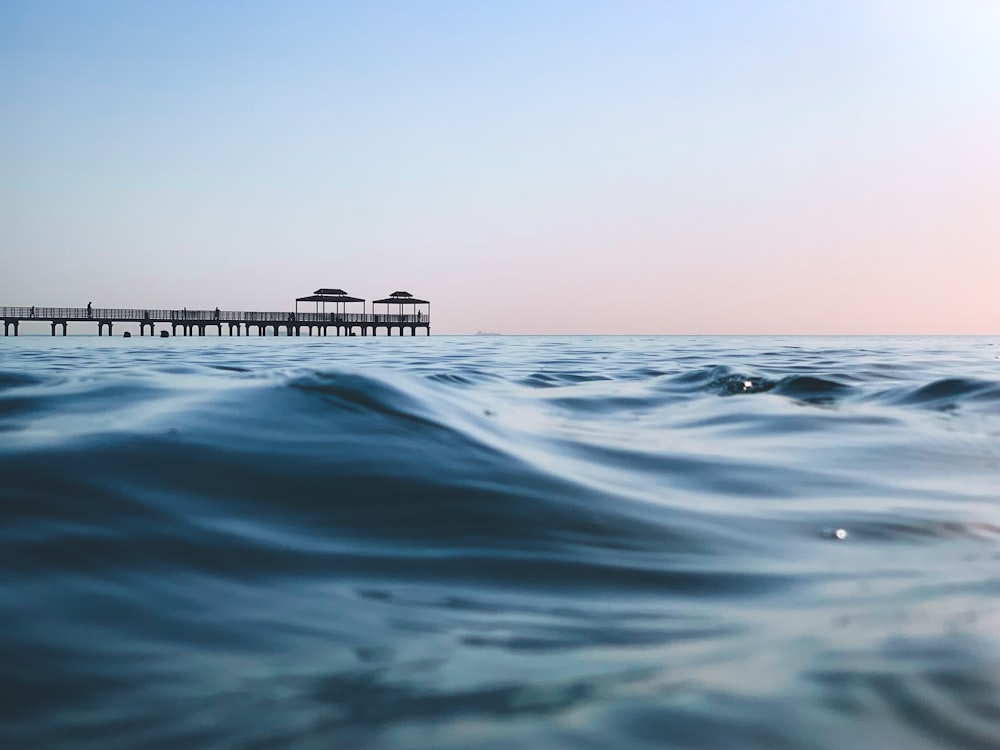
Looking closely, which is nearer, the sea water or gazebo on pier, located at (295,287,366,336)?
the sea water

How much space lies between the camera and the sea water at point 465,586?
5.19 ft

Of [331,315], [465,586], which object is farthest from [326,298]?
[465,586]

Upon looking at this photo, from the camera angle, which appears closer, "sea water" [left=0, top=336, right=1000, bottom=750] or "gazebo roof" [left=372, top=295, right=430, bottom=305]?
"sea water" [left=0, top=336, right=1000, bottom=750]

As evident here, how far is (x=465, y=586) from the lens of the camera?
A: 7.89 ft

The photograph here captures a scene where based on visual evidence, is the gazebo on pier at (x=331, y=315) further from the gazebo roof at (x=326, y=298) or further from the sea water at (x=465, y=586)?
the sea water at (x=465, y=586)

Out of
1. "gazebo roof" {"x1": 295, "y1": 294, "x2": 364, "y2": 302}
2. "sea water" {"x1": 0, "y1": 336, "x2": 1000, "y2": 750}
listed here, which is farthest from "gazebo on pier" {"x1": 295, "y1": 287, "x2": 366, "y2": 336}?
"sea water" {"x1": 0, "y1": 336, "x2": 1000, "y2": 750}

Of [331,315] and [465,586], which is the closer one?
[465,586]

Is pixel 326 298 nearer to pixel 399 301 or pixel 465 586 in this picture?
pixel 399 301

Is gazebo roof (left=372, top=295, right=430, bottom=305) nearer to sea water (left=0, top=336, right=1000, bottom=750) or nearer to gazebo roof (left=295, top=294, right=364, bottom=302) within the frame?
gazebo roof (left=295, top=294, right=364, bottom=302)

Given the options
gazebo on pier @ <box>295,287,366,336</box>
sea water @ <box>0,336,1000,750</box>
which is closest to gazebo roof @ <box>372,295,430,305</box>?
gazebo on pier @ <box>295,287,366,336</box>

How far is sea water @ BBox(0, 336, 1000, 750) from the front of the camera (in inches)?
62.2

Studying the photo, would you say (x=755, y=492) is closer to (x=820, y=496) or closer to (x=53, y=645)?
(x=820, y=496)

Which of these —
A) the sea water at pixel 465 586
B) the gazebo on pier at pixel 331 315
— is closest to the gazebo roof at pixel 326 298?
the gazebo on pier at pixel 331 315

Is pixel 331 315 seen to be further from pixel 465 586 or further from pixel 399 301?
pixel 465 586
